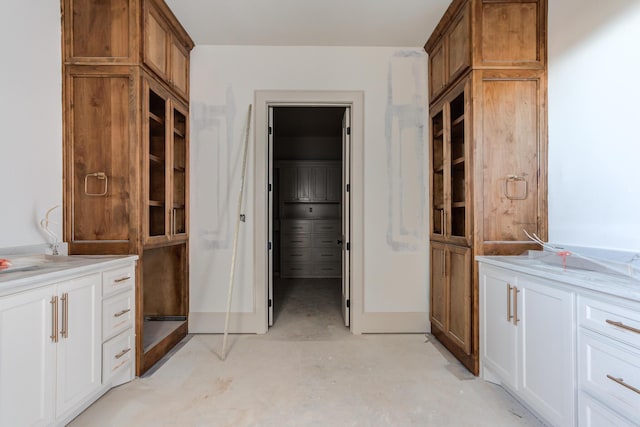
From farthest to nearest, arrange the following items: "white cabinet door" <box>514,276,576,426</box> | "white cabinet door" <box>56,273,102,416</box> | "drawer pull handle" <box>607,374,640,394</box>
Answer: "white cabinet door" <box>56,273,102,416</box> < "white cabinet door" <box>514,276,576,426</box> < "drawer pull handle" <box>607,374,640,394</box>

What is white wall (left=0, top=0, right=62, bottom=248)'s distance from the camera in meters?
1.87

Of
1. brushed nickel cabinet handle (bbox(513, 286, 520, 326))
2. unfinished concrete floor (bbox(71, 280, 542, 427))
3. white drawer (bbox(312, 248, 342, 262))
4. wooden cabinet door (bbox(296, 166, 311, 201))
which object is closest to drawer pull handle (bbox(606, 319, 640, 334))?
brushed nickel cabinet handle (bbox(513, 286, 520, 326))

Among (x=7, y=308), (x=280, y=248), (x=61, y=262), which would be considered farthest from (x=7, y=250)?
(x=280, y=248)

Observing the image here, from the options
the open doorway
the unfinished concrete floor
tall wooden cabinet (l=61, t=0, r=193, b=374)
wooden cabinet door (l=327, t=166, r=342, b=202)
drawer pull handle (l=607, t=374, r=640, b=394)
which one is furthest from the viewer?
wooden cabinet door (l=327, t=166, r=342, b=202)

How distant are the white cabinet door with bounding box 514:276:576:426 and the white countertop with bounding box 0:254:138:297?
99.0 inches

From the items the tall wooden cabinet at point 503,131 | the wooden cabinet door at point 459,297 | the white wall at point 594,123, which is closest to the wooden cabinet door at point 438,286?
the wooden cabinet door at point 459,297

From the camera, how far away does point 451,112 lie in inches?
109

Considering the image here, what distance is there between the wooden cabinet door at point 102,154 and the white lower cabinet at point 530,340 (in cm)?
255

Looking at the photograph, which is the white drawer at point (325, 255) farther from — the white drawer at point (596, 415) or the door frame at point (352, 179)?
the white drawer at point (596, 415)

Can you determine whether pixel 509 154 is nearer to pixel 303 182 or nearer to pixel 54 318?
pixel 54 318

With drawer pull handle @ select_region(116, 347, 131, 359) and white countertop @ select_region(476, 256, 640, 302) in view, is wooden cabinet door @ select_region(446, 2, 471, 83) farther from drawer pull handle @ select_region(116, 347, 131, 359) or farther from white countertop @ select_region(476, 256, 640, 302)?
drawer pull handle @ select_region(116, 347, 131, 359)

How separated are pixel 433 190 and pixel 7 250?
3.27 m

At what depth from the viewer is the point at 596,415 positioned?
137 cm

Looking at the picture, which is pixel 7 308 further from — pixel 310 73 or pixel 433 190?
pixel 433 190
